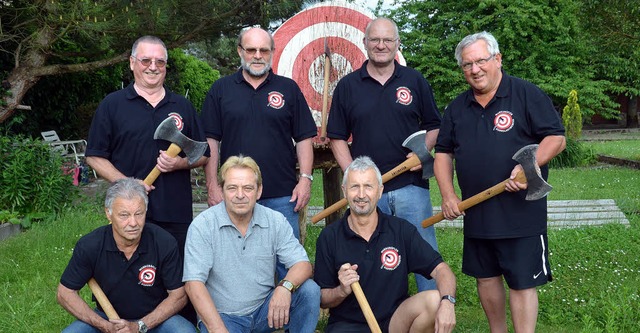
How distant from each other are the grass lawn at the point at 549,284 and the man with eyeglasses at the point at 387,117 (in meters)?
1.13

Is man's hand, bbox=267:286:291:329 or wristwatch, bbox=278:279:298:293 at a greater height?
wristwatch, bbox=278:279:298:293

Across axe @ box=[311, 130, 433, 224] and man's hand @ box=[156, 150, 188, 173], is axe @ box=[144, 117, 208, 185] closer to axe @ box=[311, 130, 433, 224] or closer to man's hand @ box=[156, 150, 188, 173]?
man's hand @ box=[156, 150, 188, 173]

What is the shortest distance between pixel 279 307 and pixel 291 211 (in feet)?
2.83

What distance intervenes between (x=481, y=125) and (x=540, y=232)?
2.25ft

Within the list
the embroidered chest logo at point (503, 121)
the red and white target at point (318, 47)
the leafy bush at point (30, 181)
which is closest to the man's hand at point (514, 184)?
the embroidered chest logo at point (503, 121)

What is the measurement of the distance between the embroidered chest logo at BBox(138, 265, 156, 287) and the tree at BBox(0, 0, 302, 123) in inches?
233

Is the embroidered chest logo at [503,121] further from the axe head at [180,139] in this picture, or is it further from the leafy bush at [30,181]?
the leafy bush at [30,181]

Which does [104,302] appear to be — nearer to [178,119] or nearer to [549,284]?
[178,119]

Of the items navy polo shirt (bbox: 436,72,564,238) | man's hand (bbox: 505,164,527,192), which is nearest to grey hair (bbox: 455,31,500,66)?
navy polo shirt (bbox: 436,72,564,238)

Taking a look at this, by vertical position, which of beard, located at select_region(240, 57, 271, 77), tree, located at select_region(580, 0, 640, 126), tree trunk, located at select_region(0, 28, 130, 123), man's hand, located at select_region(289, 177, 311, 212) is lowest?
man's hand, located at select_region(289, 177, 311, 212)

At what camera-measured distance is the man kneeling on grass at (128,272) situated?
142 inches

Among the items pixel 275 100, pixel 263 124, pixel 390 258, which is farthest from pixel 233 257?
pixel 275 100

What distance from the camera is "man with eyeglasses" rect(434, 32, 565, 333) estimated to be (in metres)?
3.78

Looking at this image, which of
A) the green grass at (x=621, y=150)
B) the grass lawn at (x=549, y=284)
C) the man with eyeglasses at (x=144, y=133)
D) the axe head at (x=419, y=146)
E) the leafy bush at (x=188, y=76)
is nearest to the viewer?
the man with eyeglasses at (x=144, y=133)
